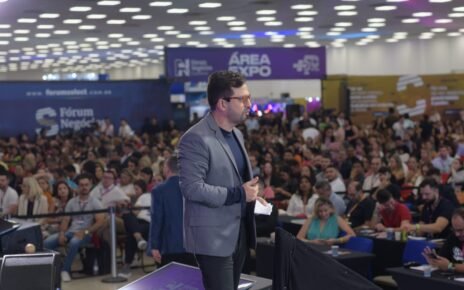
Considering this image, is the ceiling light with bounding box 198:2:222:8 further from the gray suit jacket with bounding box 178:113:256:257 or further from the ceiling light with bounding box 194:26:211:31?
the gray suit jacket with bounding box 178:113:256:257

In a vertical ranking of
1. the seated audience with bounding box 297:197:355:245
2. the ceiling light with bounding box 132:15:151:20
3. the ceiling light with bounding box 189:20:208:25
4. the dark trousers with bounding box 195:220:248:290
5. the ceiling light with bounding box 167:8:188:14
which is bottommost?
the seated audience with bounding box 297:197:355:245

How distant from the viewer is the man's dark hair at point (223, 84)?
12.5ft

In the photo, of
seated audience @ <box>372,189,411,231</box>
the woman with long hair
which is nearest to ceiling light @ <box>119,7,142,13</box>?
the woman with long hair

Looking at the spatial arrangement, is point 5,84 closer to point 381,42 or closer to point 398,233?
point 381,42

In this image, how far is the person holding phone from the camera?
807cm

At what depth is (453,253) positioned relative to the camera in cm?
838

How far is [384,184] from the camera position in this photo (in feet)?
42.2

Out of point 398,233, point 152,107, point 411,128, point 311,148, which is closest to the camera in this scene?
point 398,233

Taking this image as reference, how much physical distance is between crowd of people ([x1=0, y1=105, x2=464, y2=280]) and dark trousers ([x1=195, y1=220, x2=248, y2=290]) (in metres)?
6.49

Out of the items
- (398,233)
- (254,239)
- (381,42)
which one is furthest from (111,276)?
(381,42)

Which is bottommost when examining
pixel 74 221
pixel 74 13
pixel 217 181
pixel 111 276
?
pixel 111 276

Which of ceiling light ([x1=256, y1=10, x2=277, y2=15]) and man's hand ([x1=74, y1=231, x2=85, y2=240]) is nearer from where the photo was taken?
man's hand ([x1=74, y1=231, x2=85, y2=240])

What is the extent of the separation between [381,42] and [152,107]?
1187cm

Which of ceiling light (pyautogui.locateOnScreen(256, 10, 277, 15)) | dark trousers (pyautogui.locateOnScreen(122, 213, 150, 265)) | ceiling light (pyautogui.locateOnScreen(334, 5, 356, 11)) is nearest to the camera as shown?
dark trousers (pyautogui.locateOnScreen(122, 213, 150, 265))
